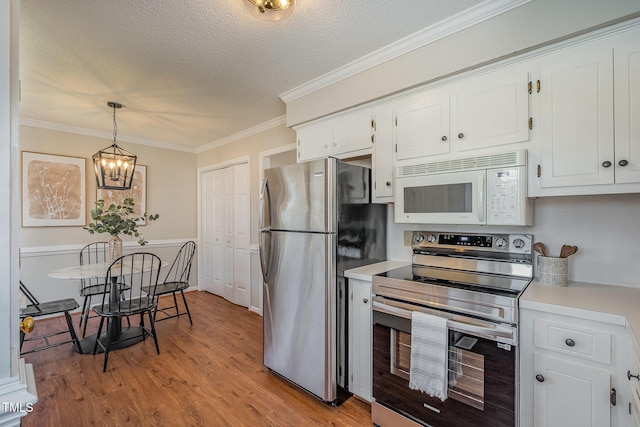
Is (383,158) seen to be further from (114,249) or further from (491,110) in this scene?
(114,249)

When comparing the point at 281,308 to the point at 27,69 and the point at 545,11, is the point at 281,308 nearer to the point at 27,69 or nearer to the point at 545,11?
the point at 545,11

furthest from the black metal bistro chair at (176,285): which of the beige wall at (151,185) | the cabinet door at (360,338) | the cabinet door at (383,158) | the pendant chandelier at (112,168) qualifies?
the cabinet door at (383,158)

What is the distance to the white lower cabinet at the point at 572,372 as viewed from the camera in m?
1.26

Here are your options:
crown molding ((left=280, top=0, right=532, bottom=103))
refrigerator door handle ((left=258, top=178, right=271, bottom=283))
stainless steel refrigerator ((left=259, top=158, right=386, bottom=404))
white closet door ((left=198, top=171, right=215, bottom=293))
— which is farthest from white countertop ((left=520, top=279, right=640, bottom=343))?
white closet door ((left=198, top=171, right=215, bottom=293))

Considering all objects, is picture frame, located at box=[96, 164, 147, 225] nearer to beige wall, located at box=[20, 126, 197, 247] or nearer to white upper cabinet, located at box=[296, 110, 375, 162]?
beige wall, located at box=[20, 126, 197, 247]

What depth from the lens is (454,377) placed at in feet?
5.32

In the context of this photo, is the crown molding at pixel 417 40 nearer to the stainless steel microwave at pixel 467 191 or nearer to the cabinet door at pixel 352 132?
the cabinet door at pixel 352 132

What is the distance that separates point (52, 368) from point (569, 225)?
4.05 meters

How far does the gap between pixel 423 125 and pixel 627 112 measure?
1.00 meters

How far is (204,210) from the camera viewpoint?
5172 millimetres

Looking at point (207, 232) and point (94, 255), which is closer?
point (94, 255)

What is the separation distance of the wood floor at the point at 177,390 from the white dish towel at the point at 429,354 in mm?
592

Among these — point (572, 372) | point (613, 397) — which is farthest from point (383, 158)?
point (613, 397)

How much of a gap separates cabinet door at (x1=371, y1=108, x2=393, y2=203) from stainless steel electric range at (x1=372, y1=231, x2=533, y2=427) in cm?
52
